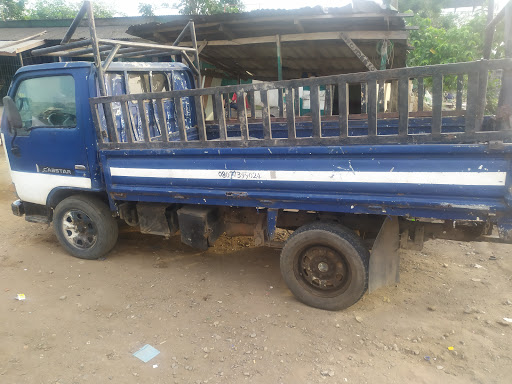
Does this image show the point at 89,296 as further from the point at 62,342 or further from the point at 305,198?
the point at 305,198

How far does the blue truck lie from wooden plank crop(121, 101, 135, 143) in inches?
0.5

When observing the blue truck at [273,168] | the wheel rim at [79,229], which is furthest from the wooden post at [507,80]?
the wheel rim at [79,229]

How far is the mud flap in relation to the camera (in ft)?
10.0

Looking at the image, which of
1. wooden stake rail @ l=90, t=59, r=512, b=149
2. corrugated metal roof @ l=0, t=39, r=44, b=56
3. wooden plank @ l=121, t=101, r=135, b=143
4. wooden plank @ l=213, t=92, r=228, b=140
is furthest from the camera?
corrugated metal roof @ l=0, t=39, r=44, b=56

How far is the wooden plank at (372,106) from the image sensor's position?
2.70 m

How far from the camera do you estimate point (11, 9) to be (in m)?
19.7

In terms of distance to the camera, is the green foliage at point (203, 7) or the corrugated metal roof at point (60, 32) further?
the green foliage at point (203, 7)

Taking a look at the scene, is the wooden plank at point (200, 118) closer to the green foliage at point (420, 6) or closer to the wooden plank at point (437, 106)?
the wooden plank at point (437, 106)

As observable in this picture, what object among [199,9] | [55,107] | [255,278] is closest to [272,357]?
[255,278]

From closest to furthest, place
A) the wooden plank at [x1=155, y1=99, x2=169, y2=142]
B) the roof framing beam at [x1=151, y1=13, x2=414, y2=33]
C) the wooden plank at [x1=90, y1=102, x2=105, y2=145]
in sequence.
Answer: the wooden plank at [x1=155, y1=99, x2=169, y2=142] → the wooden plank at [x1=90, y1=102, x2=105, y2=145] → the roof framing beam at [x1=151, y1=13, x2=414, y2=33]

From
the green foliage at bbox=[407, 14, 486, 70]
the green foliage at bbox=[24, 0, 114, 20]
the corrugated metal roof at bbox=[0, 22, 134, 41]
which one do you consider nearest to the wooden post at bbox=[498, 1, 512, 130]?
the green foliage at bbox=[407, 14, 486, 70]

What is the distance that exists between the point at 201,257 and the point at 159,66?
86.1 inches

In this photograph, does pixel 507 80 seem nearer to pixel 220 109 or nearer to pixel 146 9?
pixel 220 109

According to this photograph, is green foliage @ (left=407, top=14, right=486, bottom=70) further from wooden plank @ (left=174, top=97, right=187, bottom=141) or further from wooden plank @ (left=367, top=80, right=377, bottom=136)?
wooden plank @ (left=174, top=97, right=187, bottom=141)
